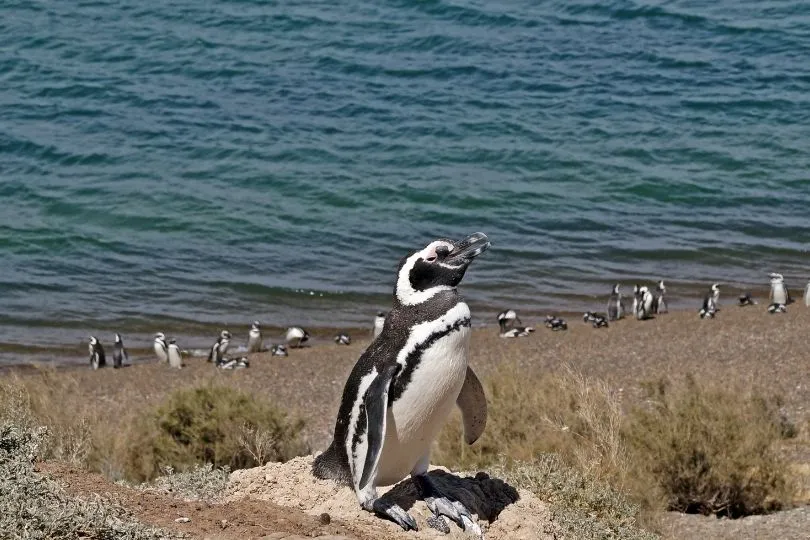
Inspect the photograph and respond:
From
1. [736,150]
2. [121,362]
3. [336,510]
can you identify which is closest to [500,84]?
[736,150]

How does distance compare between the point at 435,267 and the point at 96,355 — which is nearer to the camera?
the point at 435,267

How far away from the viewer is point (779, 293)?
20.3m

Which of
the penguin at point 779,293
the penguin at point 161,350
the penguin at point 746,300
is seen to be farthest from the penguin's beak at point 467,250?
the penguin at point 746,300

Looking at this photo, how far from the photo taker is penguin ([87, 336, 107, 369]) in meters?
17.8

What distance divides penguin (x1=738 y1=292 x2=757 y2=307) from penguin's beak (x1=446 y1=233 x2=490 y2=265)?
13667 millimetres

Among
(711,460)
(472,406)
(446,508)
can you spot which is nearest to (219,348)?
(711,460)

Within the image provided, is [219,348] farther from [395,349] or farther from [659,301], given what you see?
[395,349]

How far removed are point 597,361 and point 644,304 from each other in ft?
9.74

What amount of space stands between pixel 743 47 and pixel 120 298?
24669 mm

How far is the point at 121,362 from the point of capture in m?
18.0

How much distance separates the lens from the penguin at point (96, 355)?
701 inches

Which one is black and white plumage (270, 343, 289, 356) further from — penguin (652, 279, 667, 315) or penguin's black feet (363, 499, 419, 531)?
penguin's black feet (363, 499, 419, 531)

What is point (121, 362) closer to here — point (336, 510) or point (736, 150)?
point (336, 510)

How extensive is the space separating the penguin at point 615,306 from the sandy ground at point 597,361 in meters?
0.39
